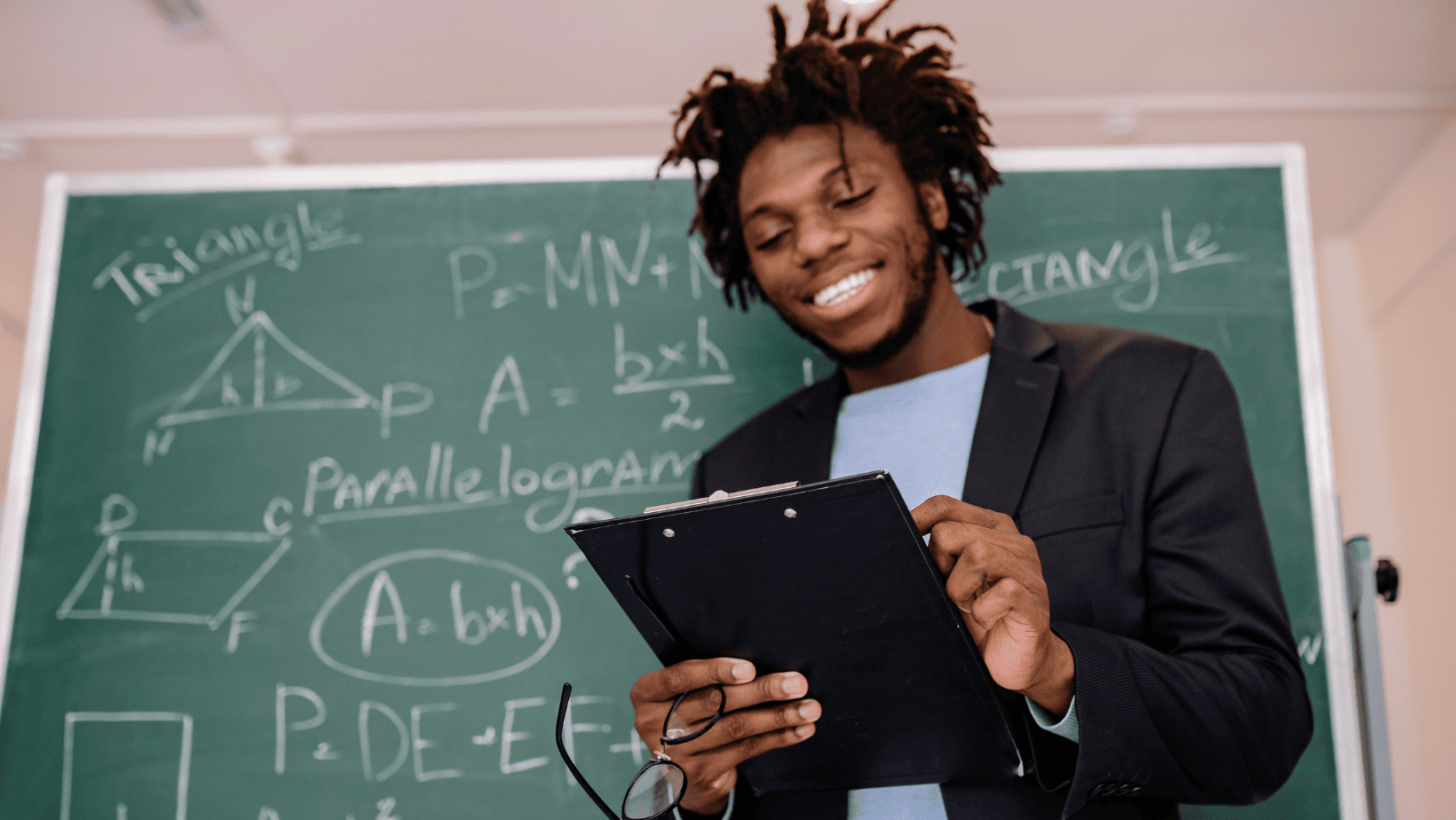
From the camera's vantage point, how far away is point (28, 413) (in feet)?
6.20

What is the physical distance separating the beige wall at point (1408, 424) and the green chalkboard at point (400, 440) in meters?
1.82

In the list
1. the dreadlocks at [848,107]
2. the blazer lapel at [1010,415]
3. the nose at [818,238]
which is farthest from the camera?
Answer: the dreadlocks at [848,107]

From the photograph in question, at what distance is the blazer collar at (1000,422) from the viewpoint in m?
1.18

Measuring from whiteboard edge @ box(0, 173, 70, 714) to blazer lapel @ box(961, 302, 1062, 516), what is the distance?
1.77 meters

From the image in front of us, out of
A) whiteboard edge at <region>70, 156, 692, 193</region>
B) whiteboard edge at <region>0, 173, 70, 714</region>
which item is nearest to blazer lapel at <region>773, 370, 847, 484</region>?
whiteboard edge at <region>70, 156, 692, 193</region>

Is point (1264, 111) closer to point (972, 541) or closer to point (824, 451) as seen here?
point (824, 451)

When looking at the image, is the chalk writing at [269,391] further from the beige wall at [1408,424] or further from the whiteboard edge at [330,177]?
the beige wall at [1408,424]

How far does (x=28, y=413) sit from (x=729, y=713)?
1714 millimetres

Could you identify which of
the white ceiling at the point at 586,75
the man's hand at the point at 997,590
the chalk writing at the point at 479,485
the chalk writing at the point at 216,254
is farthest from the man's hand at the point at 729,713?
the white ceiling at the point at 586,75

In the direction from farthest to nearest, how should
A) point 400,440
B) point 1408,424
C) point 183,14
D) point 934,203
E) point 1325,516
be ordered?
point 1408,424, point 183,14, point 400,440, point 1325,516, point 934,203

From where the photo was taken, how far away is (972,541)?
810 mm

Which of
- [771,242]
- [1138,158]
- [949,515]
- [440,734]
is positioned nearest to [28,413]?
[440,734]

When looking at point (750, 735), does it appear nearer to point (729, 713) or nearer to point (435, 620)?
point (729, 713)

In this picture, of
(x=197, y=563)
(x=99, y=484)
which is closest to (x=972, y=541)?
(x=197, y=563)
